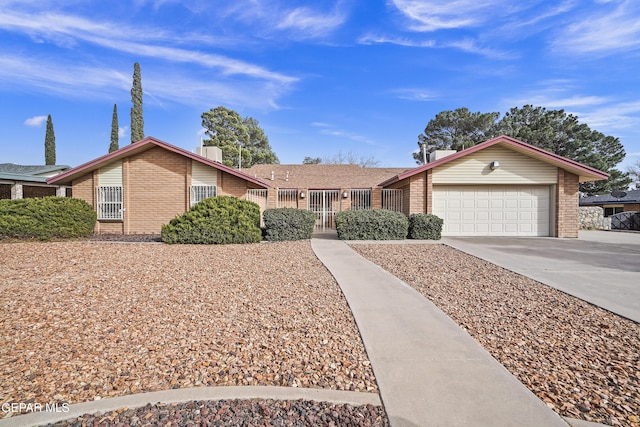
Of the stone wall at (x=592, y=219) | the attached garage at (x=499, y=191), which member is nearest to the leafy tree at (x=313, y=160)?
the stone wall at (x=592, y=219)

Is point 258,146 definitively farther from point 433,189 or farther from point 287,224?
point 287,224

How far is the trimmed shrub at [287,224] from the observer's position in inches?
450

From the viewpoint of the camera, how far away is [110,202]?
14305 millimetres

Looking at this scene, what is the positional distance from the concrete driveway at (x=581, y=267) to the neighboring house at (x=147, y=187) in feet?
33.2

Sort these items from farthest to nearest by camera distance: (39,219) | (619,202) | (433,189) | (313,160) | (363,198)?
(313,160) < (619,202) < (363,198) < (433,189) < (39,219)

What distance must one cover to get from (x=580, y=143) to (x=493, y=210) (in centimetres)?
2389

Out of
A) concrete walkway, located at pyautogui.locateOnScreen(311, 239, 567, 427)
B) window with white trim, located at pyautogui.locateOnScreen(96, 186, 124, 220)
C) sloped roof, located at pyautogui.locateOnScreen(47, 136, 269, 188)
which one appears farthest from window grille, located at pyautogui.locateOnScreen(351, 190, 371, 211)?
concrete walkway, located at pyautogui.locateOnScreen(311, 239, 567, 427)

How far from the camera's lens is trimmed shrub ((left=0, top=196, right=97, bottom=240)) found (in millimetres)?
10289

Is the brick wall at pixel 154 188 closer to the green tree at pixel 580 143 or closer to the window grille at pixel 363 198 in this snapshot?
the window grille at pixel 363 198

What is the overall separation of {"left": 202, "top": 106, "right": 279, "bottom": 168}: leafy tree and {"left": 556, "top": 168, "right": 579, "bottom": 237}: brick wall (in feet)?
85.9

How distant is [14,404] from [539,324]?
5335 millimetres

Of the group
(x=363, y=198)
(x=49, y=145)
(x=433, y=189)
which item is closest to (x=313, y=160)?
(x=363, y=198)

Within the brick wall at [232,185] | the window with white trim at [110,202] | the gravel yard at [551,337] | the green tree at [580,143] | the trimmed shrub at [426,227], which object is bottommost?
the gravel yard at [551,337]

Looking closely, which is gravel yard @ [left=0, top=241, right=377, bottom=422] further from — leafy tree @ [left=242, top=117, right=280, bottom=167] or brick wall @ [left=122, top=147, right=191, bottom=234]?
leafy tree @ [left=242, top=117, right=280, bottom=167]
